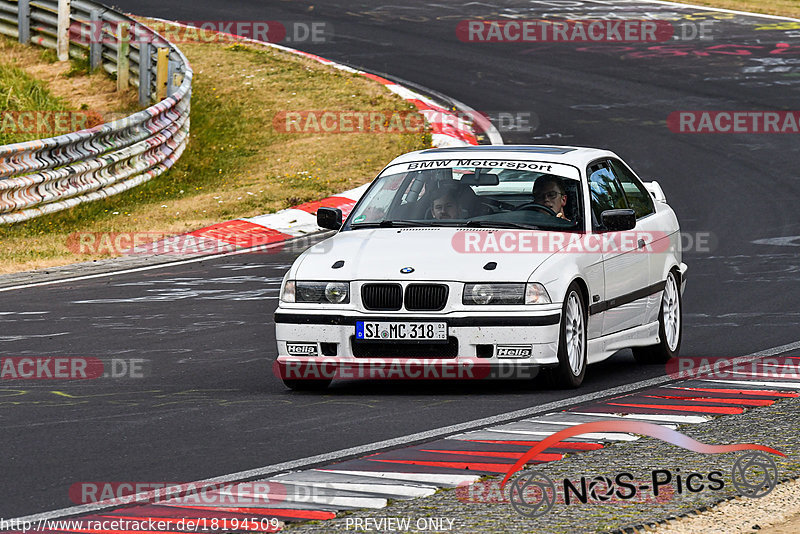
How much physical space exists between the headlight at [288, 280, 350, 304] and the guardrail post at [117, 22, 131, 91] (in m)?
16.6

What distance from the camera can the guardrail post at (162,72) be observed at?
23531 millimetres

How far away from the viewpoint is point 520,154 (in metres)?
10.5

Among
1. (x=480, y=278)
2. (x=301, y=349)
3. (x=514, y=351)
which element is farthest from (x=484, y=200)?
(x=301, y=349)

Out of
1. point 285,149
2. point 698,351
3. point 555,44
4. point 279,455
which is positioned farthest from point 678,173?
point 279,455

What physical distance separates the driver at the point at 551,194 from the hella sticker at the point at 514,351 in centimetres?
136

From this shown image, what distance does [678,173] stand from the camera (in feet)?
67.0

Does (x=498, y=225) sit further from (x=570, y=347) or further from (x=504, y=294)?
Answer: (x=570, y=347)

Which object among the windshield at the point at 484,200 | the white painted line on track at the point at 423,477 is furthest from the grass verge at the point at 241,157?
the white painted line on track at the point at 423,477

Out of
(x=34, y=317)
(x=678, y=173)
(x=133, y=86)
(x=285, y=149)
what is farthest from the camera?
(x=133, y=86)

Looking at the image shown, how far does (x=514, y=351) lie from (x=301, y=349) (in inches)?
52.4

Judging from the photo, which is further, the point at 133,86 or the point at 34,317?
the point at 133,86

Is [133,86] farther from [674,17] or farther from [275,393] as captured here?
[275,393]

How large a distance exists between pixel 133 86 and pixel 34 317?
13373 millimetres

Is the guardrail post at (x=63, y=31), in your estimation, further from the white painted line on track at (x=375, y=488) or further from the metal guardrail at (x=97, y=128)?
the white painted line on track at (x=375, y=488)
